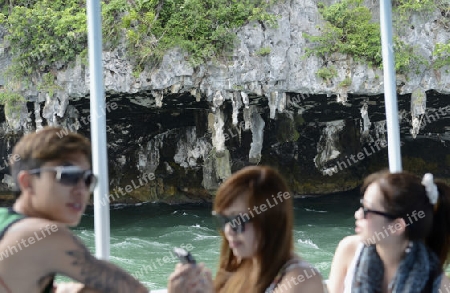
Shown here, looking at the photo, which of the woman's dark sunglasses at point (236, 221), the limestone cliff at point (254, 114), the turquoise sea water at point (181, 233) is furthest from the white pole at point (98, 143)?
the limestone cliff at point (254, 114)

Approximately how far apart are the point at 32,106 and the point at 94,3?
9.27m

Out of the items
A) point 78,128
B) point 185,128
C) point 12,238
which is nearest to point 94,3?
point 12,238

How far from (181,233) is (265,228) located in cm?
946

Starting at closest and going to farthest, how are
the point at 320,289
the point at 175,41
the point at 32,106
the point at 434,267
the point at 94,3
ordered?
the point at 320,289
the point at 434,267
the point at 94,3
the point at 175,41
the point at 32,106

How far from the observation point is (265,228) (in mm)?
1284

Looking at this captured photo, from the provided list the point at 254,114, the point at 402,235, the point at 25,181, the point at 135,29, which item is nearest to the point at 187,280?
the point at 25,181

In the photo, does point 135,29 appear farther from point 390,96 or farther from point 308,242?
point 390,96

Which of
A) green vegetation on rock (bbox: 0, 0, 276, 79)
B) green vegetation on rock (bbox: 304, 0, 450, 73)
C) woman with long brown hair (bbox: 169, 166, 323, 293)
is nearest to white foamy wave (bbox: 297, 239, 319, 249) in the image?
green vegetation on rock (bbox: 304, 0, 450, 73)

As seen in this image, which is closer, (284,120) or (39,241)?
(39,241)

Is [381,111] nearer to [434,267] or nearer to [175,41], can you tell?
[175,41]

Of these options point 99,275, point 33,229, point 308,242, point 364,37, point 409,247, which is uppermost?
point 364,37

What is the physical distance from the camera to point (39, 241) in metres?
0.98

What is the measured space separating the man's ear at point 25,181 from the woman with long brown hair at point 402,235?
918 mm

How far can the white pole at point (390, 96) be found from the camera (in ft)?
7.61
